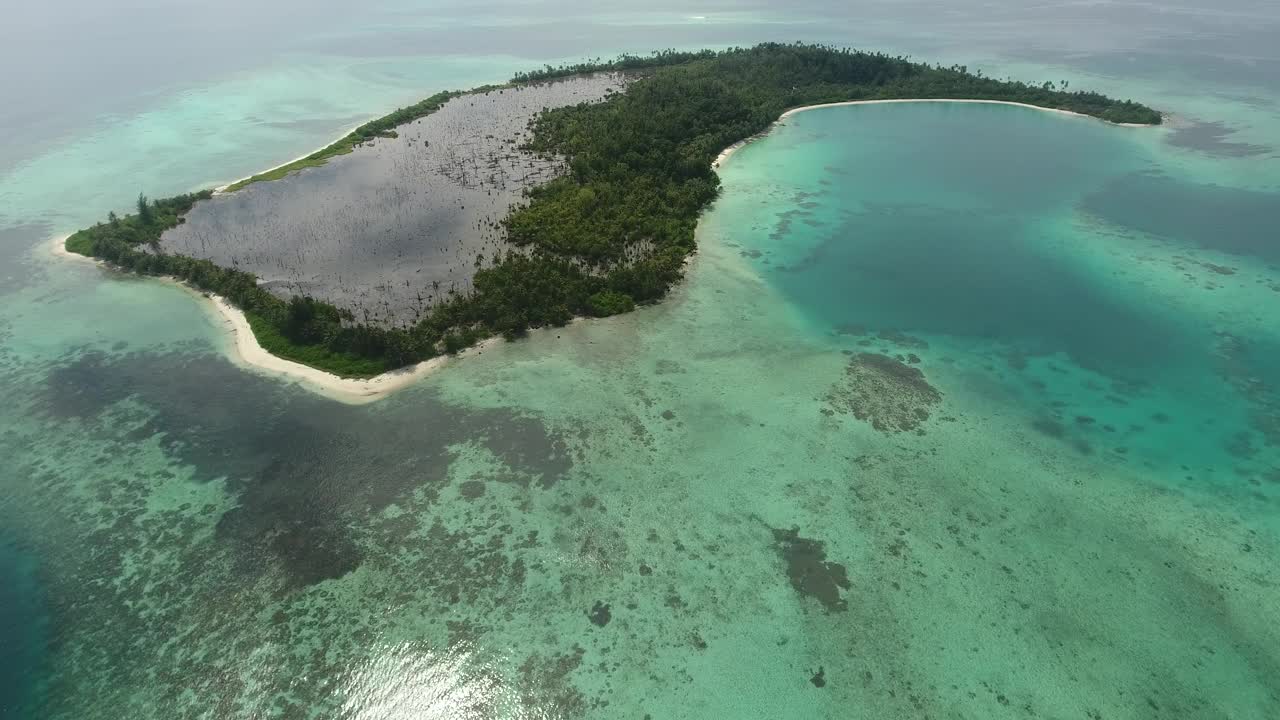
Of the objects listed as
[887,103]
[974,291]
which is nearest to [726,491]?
[974,291]

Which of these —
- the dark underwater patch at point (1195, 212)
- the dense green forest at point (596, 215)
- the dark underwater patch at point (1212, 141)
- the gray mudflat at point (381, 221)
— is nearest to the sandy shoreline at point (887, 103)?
the dense green forest at point (596, 215)

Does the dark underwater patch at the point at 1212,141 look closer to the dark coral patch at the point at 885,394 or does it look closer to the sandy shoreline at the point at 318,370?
the dark coral patch at the point at 885,394

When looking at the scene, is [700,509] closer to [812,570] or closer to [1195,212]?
[812,570]

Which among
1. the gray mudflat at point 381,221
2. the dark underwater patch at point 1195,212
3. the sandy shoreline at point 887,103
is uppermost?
the sandy shoreline at point 887,103

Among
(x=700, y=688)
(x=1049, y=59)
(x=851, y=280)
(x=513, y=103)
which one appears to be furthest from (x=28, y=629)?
(x=1049, y=59)

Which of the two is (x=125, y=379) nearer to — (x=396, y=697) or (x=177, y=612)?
(x=177, y=612)
